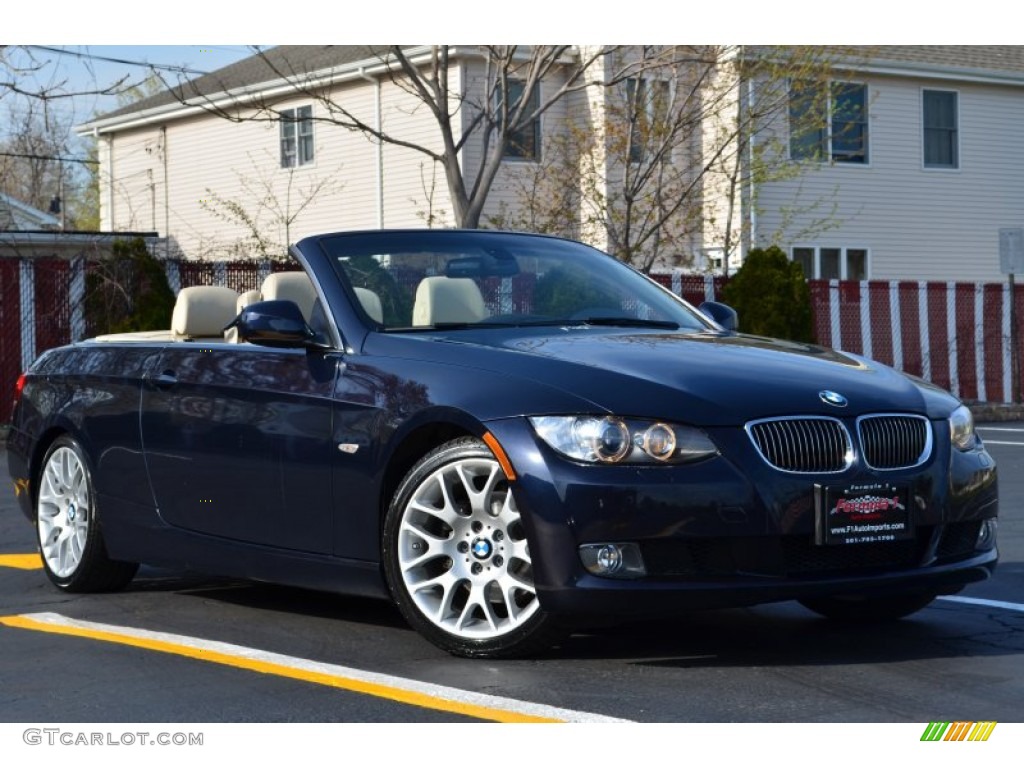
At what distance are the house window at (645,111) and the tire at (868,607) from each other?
17.0 m

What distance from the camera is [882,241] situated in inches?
1361

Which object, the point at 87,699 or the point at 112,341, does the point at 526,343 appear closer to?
the point at 87,699

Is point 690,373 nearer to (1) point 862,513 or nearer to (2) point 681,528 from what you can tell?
(2) point 681,528

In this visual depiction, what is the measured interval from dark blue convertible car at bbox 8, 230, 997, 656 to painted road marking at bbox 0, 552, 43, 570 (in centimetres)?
128

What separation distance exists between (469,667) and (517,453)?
751 millimetres

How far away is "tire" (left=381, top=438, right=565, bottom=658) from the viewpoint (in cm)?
595

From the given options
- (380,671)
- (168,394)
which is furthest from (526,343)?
(168,394)

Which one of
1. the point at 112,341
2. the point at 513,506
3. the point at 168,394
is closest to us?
the point at 513,506

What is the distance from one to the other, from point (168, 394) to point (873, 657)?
3090 mm

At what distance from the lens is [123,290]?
20.9 metres

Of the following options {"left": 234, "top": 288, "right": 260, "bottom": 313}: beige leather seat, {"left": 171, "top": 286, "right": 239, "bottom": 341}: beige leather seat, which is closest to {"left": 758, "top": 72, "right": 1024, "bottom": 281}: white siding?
{"left": 234, "top": 288, "right": 260, "bottom": 313}: beige leather seat

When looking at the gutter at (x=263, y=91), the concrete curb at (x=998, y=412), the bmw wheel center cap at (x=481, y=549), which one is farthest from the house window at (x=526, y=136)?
the bmw wheel center cap at (x=481, y=549)

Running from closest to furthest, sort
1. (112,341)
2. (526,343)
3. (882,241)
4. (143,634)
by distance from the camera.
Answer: (526,343) → (143,634) → (112,341) → (882,241)

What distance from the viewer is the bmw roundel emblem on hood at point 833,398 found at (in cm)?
601
